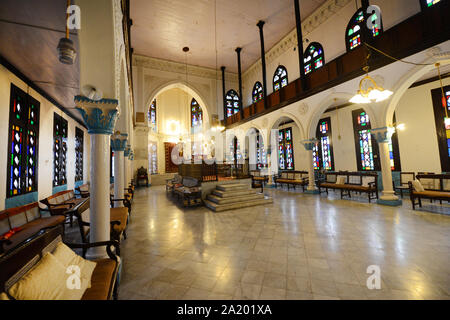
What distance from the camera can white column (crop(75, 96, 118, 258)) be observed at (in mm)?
2793

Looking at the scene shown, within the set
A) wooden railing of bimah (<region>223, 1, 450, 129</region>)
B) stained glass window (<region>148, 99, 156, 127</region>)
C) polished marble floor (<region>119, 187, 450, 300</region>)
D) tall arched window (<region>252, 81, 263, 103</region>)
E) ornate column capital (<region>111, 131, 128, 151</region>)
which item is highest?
tall arched window (<region>252, 81, 263, 103</region>)

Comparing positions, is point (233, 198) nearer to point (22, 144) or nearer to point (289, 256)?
point (289, 256)

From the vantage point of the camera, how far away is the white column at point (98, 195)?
281 cm

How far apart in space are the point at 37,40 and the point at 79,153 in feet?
20.2

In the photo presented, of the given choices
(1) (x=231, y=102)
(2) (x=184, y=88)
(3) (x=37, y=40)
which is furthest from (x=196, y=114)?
(3) (x=37, y=40)

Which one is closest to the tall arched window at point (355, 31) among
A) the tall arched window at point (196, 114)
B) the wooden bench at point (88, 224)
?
the wooden bench at point (88, 224)

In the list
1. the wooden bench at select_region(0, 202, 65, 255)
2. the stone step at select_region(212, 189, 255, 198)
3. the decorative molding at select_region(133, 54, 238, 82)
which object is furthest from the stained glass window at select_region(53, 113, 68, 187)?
the decorative molding at select_region(133, 54, 238, 82)

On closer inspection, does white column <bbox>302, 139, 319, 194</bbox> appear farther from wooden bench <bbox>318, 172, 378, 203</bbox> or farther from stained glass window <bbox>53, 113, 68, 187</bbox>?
stained glass window <bbox>53, 113, 68, 187</bbox>

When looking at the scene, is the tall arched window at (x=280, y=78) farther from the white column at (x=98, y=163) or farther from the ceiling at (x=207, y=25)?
the white column at (x=98, y=163)

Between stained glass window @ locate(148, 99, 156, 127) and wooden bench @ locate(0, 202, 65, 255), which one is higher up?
stained glass window @ locate(148, 99, 156, 127)

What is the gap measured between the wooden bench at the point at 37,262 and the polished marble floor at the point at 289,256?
0.46 m

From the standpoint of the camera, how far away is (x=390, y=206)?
6242 mm

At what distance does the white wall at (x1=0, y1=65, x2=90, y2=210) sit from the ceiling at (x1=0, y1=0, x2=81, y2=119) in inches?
15.6

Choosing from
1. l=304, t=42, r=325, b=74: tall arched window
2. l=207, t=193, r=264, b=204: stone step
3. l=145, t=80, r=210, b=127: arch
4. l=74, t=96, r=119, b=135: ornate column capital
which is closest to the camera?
l=74, t=96, r=119, b=135: ornate column capital
